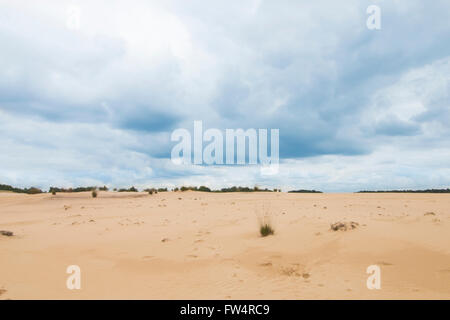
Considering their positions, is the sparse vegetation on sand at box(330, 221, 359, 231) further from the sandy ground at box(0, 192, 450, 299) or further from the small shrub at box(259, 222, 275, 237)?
the small shrub at box(259, 222, 275, 237)

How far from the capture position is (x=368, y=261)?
4.67m

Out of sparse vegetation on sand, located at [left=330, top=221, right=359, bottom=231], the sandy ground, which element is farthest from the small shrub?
sparse vegetation on sand, located at [left=330, top=221, right=359, bottom=231]

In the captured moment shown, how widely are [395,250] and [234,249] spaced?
2.68 m

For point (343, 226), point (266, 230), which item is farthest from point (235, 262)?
point (343, 226)

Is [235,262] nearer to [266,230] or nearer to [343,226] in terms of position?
[266,230]

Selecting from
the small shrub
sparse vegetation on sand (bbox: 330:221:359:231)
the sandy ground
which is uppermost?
sparse vegetation on sand (bbox: 330:221:359:231)

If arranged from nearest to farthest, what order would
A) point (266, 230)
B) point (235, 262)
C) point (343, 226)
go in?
point (235, 262)
point (343, 226)
point (266, 230)

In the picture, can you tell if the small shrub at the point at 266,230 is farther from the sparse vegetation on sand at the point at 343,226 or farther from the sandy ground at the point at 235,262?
the sparse vegetation on sand at the point at 343,226

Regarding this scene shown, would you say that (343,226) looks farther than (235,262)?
Yes

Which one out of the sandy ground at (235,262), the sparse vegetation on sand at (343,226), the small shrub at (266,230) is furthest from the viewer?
the small shrub at (266,230)

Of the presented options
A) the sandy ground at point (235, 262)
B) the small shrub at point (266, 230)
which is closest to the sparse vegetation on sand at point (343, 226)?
the sandy ground at point (235, 262)

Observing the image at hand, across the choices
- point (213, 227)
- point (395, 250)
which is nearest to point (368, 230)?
point (395, 250)
